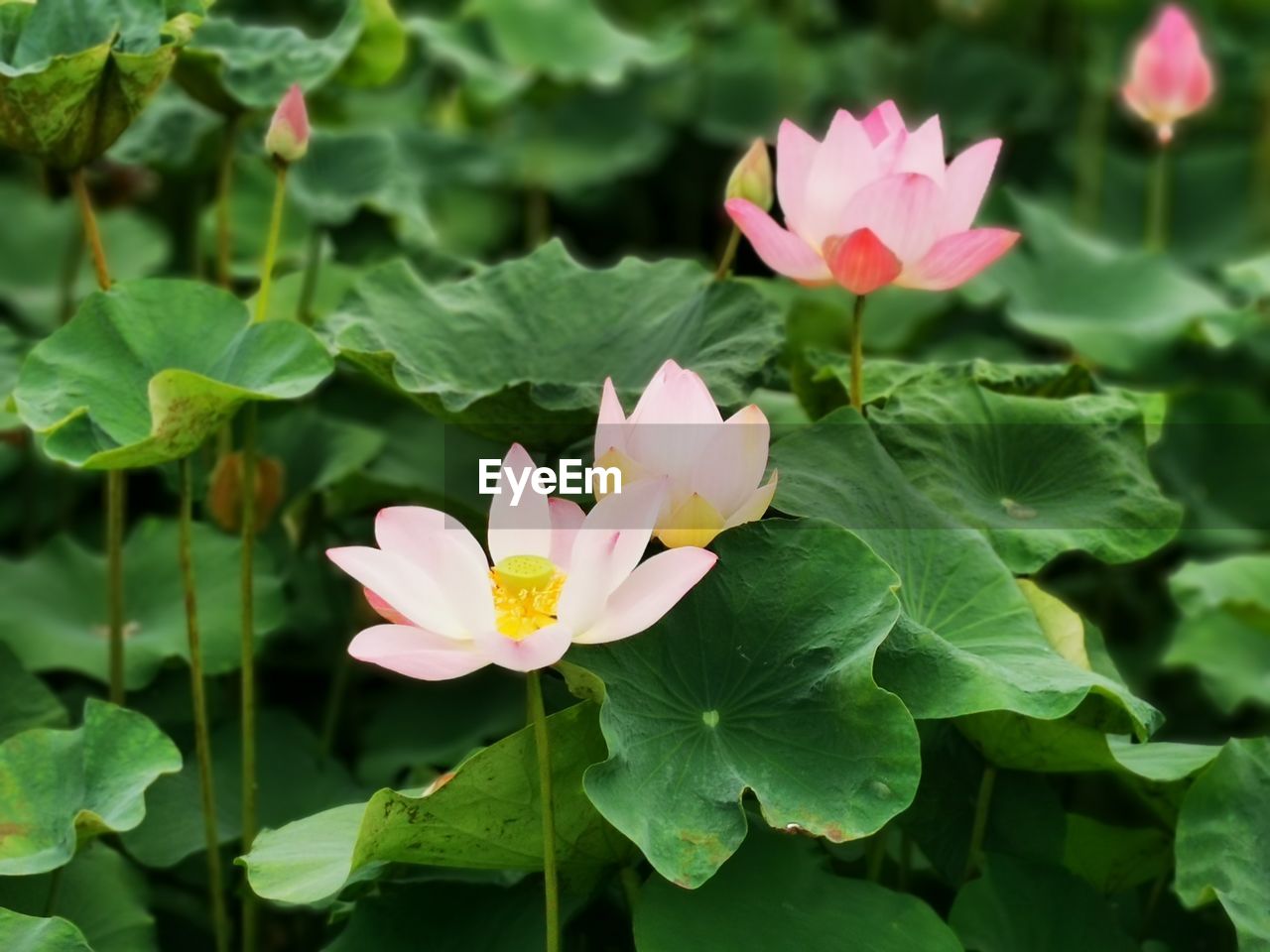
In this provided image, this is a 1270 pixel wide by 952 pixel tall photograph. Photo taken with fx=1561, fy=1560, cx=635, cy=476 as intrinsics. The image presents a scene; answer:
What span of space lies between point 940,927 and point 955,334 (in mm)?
1119

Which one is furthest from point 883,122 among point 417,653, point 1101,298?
point 1101,298

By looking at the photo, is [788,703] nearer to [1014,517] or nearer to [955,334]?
[1014,517]

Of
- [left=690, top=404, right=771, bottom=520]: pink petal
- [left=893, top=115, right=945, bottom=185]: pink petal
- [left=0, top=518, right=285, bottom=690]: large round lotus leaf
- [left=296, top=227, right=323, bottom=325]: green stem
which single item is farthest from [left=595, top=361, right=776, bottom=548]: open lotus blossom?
[left=296, top=227, right=323, bottom=325]: green stem

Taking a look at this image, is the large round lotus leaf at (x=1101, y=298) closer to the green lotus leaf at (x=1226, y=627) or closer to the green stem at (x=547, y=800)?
the green lotus leaf at (x=1226, y=627)

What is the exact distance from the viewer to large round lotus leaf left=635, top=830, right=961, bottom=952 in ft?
2.84

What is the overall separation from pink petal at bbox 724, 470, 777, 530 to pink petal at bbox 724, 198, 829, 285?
17 cm

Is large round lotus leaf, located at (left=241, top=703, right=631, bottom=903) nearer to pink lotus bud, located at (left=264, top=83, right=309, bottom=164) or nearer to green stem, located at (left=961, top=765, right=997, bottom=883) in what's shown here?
green stem, located at (left=961, top=765, right=997, bottom=883)

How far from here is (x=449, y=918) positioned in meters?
0.97

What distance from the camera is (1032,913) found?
98 centimetres

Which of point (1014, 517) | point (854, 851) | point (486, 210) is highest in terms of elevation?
point (1014, 517)

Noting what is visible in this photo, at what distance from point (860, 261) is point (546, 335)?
29cm

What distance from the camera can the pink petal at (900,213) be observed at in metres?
0.94

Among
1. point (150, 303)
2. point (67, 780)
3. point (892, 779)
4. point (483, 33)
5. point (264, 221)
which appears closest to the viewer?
point (892, 779)

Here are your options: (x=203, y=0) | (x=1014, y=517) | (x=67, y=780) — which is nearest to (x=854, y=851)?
(x=1014, y=517)
